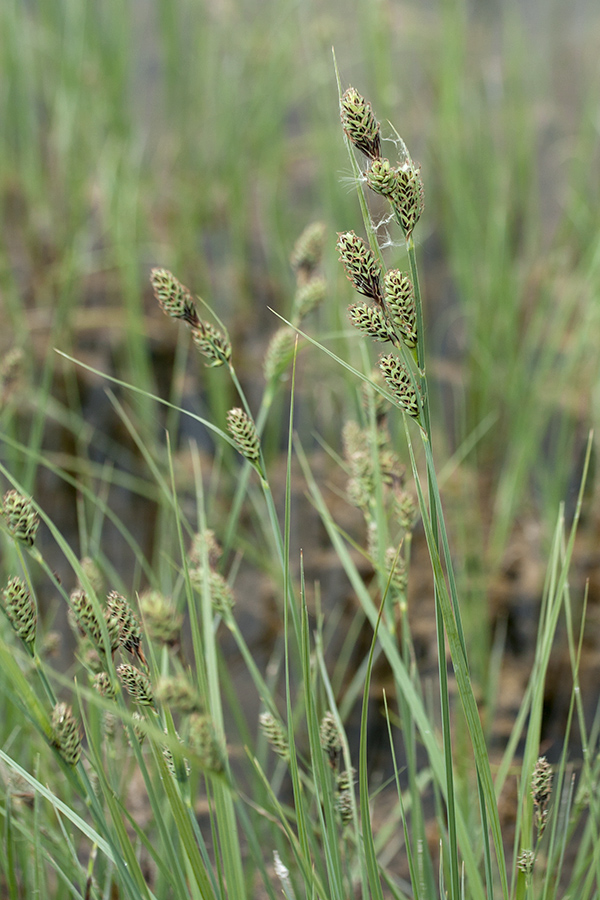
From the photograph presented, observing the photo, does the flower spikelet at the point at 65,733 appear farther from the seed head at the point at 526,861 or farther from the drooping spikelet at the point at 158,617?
the seed head at the point at 526,861

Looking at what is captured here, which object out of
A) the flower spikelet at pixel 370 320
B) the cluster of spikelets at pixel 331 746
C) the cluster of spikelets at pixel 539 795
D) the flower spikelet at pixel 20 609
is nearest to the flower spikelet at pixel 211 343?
the flower spikelet at pixel 370 320

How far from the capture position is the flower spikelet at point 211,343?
2.42 ft

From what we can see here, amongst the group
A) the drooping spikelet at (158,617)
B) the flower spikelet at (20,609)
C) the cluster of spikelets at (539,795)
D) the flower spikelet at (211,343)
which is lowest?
the cluster of spikelets at (539,795)

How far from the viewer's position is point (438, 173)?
10.6 ft

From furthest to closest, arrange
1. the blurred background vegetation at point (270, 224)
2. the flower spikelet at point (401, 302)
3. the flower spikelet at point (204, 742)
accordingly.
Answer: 1. the blurred background vegetation at point (270, 224)
2. the flower spikelet at point (401, 302)
3. the flower spikelet at point (204, 742)

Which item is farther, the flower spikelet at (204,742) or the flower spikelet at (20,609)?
the flower spikelet at (20,609)

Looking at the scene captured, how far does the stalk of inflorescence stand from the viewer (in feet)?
1.96

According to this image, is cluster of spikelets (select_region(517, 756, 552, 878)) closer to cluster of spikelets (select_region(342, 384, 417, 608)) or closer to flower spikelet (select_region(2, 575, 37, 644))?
cluster of spikelets (select_region(342, 384, 417, 608))

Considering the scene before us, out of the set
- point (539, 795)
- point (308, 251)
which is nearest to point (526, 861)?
point (539, 795)

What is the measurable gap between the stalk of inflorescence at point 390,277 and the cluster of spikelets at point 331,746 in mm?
337

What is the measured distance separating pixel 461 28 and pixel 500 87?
433 mm

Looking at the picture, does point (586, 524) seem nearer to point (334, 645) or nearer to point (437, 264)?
point (334, 645)

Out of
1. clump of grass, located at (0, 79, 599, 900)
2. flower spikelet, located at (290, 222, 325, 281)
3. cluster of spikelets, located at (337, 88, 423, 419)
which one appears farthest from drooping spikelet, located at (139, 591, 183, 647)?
flower spikelet, located at (290, 222, 325, 281)

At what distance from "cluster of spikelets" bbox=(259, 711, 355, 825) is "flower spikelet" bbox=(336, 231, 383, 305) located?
465 millimetres
